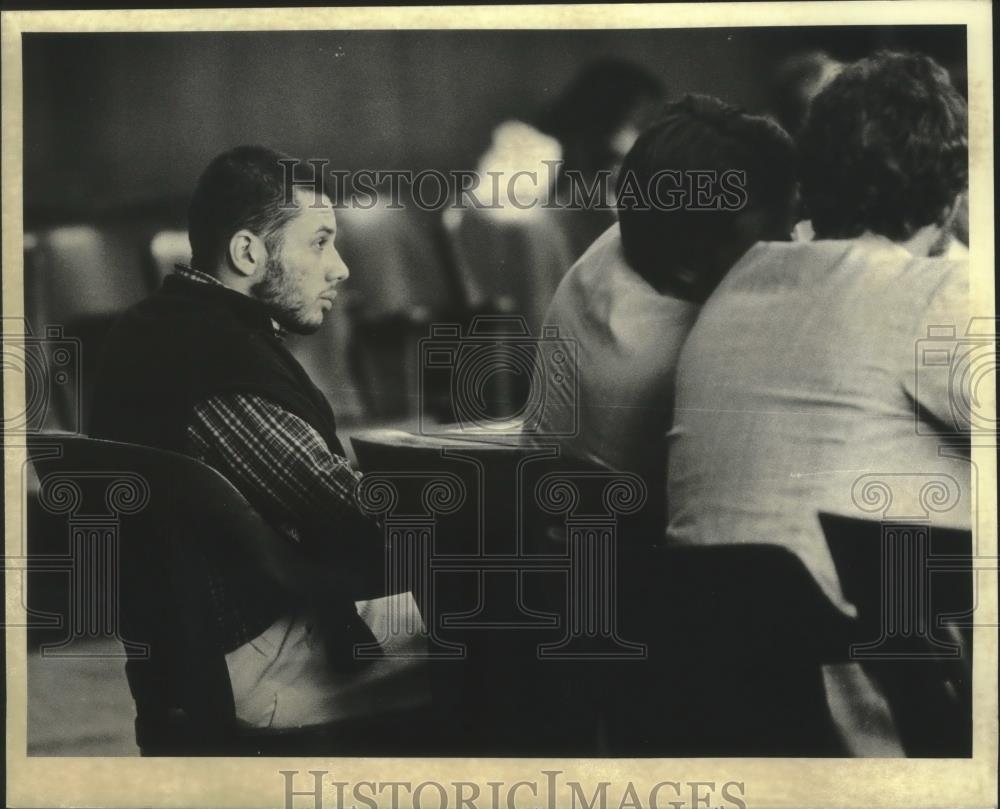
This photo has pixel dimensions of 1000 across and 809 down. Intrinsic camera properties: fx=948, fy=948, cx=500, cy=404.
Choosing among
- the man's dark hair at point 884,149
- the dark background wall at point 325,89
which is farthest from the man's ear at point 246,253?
the man's dark hair at point 884,149

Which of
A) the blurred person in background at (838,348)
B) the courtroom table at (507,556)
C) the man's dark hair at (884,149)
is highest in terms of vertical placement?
the man's dark hair at (884,149)

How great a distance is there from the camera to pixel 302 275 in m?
2.84

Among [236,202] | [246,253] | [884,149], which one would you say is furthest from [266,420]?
[884,149]

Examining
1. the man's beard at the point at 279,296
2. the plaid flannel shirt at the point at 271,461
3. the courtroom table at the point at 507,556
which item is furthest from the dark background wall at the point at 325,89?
the courtroom table at the point at 507,556

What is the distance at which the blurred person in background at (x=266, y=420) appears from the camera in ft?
9.13

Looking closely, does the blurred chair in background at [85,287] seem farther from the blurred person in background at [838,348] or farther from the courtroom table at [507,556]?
the blurred person in background at [838,348]

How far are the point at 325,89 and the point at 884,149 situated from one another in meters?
1.67

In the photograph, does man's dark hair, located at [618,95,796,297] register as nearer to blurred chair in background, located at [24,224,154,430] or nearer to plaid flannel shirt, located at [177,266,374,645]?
plaid flannel shirt, located at [177,266,374,645]

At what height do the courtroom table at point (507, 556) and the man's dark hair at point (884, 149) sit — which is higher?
the man's dark hair at point (884, 149)

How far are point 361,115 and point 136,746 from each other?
79.6 inches

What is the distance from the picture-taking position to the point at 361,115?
2.84m

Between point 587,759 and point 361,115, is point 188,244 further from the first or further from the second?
point 587,759

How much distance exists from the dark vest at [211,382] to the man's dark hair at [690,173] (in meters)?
1.09

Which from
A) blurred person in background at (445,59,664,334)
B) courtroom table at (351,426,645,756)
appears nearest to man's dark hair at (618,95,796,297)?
blurred person in background at (445,59,664,334)
